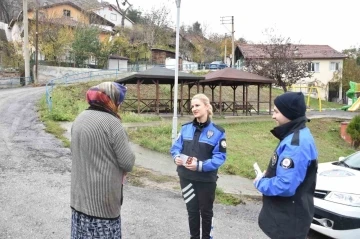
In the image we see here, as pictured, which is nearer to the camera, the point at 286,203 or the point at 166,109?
the point at 286,203

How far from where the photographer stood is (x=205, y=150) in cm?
371

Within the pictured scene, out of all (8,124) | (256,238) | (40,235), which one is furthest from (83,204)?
(8,124)

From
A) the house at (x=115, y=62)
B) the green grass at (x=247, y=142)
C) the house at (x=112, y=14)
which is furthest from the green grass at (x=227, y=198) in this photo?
the house at (x=112, y=14)

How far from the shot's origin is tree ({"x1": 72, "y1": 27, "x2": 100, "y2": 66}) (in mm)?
34438

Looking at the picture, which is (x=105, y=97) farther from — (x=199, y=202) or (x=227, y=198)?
(x=227, y=198)

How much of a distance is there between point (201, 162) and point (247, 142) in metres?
8.41

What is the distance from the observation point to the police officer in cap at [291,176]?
8.45 ft

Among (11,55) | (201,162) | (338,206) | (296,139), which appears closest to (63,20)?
(11,55)

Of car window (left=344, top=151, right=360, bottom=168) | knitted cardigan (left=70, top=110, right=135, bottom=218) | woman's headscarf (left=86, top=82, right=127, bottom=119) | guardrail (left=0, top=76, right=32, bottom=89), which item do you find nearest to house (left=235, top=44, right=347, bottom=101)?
guardrail (left=0, top=76, right=32, bottom=89)

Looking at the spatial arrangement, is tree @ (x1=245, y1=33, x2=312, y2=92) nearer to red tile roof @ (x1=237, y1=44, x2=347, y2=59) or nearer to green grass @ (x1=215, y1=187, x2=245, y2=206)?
red tile roof @ (x1=237, y1=44, x2=347, y2=59)

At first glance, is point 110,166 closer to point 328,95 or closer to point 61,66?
point 61,66

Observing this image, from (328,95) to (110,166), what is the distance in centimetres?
4458

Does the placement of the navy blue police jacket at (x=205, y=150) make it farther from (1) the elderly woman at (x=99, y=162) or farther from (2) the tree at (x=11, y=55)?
(2) the tree at (x=11, y=55)

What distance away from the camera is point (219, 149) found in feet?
12.2
